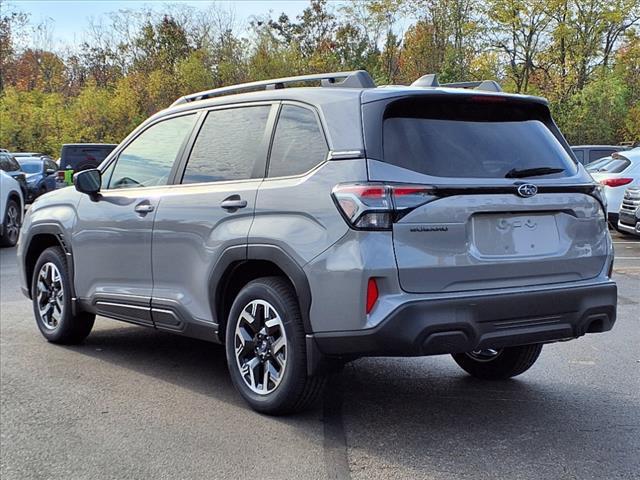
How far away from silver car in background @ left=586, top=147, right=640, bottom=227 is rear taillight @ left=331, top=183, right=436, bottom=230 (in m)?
11.5

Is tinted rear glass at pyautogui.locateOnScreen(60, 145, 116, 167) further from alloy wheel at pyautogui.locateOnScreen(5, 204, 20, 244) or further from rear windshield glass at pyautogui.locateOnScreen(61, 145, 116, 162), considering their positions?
alloy wheel at pyautogui.locateOnScreen(5, 204, 20, 244)

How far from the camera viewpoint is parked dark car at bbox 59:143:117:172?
926 inches

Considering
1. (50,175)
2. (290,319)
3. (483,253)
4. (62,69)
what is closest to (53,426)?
(290,319)

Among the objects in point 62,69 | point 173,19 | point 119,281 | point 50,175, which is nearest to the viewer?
point 119,281

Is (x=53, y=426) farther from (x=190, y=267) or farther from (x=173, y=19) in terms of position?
(x=173, y=19)

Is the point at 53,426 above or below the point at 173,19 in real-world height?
below

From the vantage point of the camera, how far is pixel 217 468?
3.88m

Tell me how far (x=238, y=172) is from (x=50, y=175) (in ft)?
66.7

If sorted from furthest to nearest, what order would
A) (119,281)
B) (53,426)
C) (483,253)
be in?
(119,281) < (53,426) < (483,253)

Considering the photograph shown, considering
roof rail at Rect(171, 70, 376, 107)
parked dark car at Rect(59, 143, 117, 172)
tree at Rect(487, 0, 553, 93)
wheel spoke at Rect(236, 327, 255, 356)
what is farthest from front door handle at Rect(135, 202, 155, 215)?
tree at Rect(487, 0, 553, 93)

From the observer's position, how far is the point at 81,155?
23984mm

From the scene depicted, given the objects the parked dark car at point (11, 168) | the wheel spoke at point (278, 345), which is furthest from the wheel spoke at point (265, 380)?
the parked dark car at point (11, 168)

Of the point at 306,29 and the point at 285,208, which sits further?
the point at 306,29

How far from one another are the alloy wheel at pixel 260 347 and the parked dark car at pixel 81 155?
19744 mm
